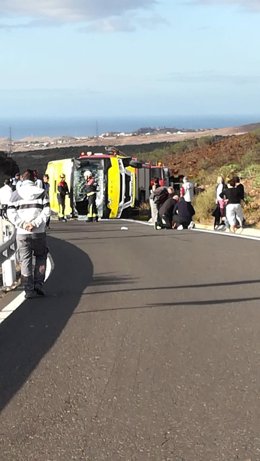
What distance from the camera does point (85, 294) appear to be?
10.8 m

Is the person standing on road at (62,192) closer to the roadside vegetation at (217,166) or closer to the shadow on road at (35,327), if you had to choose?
the roadside vegetation at (217,166)

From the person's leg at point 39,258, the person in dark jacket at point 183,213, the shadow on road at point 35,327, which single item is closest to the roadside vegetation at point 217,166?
the person in dark jacket at point 183,213

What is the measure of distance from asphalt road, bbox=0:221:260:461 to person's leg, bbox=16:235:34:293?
34cm

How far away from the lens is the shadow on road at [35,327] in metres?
6.64

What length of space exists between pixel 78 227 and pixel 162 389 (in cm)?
2077

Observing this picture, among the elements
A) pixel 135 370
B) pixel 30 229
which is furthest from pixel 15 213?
pixel 135 370

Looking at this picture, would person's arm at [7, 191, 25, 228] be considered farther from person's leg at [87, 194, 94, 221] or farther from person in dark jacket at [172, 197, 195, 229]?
person's leg at [87, 194, 94, 221]

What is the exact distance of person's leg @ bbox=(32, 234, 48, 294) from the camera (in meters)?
10.6

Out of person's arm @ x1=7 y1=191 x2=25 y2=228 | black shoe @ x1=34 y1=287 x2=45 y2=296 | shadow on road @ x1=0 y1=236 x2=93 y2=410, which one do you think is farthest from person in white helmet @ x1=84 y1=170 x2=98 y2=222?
black shoe @ x1=34 y1=287 x2=45 y2=296

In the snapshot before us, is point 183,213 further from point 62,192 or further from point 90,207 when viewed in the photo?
point 62,192

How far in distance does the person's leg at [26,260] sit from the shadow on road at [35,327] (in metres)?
0.26

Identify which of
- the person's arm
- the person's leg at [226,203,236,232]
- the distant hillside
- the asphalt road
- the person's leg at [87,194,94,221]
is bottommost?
the distant hillside

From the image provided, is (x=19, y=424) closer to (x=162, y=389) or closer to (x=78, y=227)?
(x=162, y=389)

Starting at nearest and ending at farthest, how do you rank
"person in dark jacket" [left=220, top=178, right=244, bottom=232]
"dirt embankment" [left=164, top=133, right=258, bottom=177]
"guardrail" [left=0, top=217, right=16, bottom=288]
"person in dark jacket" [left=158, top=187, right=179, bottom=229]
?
"guardrail" [left=0, top=217, right=16, bottom=288] → "person in dark jacket" [left=220, top=178, right=244, bottom=232] → "person in dark jacket" [left=158, top=187, right=179, bottom=229] → "dirt embankment" [left=164, top=133, right=258, bottom=177]
